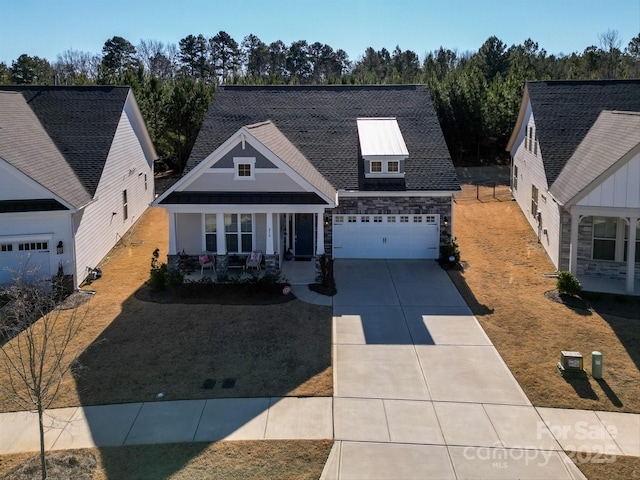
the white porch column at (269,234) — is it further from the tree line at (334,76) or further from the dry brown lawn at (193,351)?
the tree line at (334,76)

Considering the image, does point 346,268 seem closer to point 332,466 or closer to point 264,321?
point 264,321

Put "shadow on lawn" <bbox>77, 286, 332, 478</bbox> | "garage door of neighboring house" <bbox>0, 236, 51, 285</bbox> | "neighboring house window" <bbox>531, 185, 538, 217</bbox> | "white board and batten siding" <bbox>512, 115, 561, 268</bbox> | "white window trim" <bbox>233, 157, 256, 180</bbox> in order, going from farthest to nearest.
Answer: "neighboring house window" <bbox>531, 185, 538, 217</bbox>
"white board and batten siding" <bbox>512, 115, 561, 268</bbox>
"white window trim" <bbox>233, 157, 256, 180</bbox>
"garage door of neighboring house" <bbox>0, 236, 51, 285</bbox>
"shadow on lawn" <bbox>77, 286, 332, 478</bbox>

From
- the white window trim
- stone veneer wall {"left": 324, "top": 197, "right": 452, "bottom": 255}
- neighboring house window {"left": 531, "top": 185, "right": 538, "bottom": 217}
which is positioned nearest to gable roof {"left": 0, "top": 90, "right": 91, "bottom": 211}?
the white window trim

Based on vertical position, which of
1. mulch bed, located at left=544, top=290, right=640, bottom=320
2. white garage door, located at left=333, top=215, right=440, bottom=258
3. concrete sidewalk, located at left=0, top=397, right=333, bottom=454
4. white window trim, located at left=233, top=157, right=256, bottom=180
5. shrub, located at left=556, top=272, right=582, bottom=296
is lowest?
concrete sidewalk, located at left=0, top=397, right=333, bottom=454

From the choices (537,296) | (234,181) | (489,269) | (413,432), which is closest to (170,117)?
(234,181)

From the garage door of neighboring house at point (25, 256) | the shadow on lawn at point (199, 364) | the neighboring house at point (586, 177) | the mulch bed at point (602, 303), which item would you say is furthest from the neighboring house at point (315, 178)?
the mulch bed at point (602, 303)

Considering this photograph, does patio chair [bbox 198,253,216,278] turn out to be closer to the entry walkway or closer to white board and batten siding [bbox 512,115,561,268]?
the entry walkway
